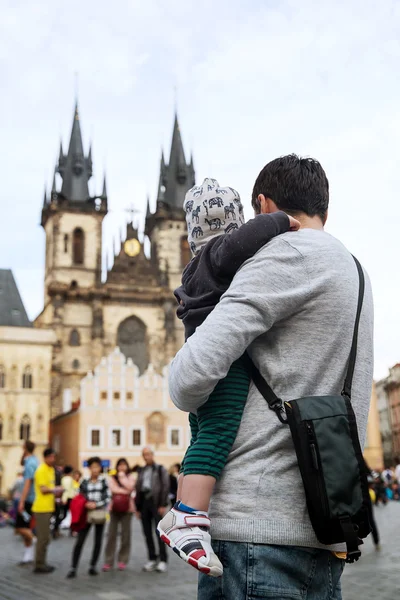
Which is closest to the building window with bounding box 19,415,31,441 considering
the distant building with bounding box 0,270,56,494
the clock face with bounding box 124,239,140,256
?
the distant building with bounding box 0,270,56,494

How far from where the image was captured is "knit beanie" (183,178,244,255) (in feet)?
7.36

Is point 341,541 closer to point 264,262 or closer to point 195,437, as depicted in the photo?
point 195,437

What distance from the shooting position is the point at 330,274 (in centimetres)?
193

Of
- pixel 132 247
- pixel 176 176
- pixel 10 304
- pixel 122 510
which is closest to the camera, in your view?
pixel 122 510

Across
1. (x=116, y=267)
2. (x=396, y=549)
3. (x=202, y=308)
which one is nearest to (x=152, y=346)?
(x=116, y=267)

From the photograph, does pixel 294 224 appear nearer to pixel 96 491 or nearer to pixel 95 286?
pixel 96 491

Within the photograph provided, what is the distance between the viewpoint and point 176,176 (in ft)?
213

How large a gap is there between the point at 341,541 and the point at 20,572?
28.6ft

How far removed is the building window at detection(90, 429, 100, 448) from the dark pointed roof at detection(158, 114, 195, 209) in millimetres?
25619

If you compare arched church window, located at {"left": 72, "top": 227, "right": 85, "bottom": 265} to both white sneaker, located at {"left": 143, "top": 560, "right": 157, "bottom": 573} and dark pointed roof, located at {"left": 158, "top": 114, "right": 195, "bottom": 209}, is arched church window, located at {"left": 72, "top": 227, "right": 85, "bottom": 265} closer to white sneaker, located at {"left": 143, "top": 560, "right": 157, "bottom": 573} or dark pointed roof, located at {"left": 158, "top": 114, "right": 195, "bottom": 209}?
dark pointed roof, located at {"left": 158, "top": 114, "right": 195, "bottom": 209}

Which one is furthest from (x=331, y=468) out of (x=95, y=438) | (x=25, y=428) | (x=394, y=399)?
(x=394, y=399)

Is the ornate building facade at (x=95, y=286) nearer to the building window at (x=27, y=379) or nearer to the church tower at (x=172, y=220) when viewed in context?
the church tower at (x=172, y=220)

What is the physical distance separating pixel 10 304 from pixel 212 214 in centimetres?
5571

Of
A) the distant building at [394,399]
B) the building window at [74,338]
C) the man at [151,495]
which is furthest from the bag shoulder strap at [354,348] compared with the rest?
the distant building at [394,399]
